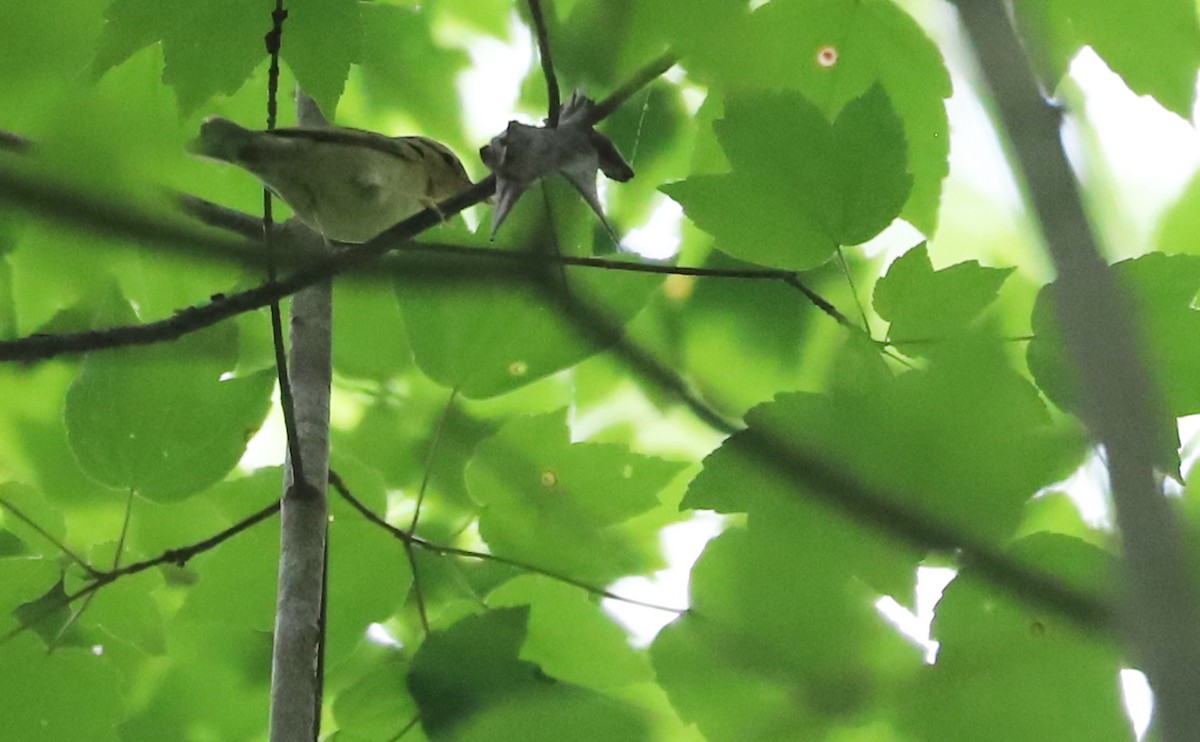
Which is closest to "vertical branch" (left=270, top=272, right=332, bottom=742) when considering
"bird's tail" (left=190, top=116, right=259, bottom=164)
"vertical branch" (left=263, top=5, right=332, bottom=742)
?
"vertical branch" (left=263, top=5, right=332, bottom=742)

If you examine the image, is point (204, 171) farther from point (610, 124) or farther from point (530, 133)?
point (530, 133)

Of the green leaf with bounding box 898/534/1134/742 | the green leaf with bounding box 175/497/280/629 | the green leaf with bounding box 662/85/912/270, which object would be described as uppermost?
the green leaf with bounding box 662/85/912/270

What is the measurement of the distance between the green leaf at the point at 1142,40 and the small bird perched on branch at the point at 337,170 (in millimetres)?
506

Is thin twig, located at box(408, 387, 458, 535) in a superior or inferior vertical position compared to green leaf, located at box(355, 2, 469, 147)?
inferior

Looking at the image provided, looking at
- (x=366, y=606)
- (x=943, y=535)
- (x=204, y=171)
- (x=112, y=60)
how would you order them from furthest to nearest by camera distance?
1. (x=204, y=171)
2. (x=366, y=606)
3. (x=112, y=60)
4. (x=943, y=535)

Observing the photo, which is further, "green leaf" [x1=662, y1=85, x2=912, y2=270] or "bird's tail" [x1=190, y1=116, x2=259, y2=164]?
"bird's tail" [x1=190, y1=116, x2=259, y2=164]

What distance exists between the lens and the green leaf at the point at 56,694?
908mm

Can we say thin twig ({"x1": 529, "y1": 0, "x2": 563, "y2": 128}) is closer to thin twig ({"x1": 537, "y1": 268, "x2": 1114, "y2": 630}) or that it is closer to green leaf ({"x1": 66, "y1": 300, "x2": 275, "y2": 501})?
thin twig ({"x1": 537, "y1": 268, "x2": 1114, "y2": 630})

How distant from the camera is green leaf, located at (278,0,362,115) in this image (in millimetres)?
835

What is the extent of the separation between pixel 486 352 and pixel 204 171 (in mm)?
352

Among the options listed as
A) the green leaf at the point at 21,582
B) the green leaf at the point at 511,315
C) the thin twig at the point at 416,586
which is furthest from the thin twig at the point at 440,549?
the green leaf at the point at 21,582

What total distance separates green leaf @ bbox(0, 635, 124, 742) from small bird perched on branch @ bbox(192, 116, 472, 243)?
0.40 metres

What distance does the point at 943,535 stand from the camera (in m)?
0.64

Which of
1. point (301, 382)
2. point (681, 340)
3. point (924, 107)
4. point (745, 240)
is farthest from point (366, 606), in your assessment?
point (924, 107)
